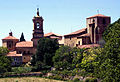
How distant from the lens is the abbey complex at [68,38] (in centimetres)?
A: 6600

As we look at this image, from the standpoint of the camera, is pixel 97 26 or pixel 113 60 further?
pixel 97 26

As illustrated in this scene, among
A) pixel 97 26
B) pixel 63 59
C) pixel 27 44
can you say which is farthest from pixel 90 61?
pixel 27 44

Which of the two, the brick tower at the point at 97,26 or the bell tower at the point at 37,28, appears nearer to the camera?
the brick tower at the point at 97,26

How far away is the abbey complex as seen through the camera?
6600 cm

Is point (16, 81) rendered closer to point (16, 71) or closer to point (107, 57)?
point (16, 71)

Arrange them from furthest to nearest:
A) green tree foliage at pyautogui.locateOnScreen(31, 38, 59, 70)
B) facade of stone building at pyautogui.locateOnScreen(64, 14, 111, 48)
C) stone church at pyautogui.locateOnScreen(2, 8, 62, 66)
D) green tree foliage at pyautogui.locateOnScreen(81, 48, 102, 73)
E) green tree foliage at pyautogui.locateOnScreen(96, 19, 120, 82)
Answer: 1. stone church at pyautogui.locateOnScreen(2, 8, 62, 66)
2. facade of stone building at pyautogui.locateOnScreen(64, 14, 111, 48)
3. green tree foliage at pyautogui.locateOnScreen(31, 38, 59, 70)
4. green tree foliage at pyautogui.locateOnScreen(81, 48, 102, 73)
5. green tree foliage at pyautogui.locateOnScreen(96, 19, 120, 82)

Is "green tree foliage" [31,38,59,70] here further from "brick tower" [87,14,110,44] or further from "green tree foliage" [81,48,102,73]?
"green tree foliage" [81,48,102,73]

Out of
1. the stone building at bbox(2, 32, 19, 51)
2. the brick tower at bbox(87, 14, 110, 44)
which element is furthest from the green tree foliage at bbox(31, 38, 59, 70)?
the stone building at bbox(2, 32, 19, 51)

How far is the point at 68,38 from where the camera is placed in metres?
75.7

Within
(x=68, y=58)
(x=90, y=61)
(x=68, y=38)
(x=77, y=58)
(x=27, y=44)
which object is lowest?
(x=90, y=61)

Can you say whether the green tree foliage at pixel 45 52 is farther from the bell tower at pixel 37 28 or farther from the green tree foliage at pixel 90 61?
the green tree foliage at pixel 90 61

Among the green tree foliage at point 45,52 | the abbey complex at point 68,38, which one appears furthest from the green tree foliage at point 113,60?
the abbey complex at point 68,38

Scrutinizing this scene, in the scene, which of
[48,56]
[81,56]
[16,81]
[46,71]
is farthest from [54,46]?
[16,81]

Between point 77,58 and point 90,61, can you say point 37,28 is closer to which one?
point 77,58
